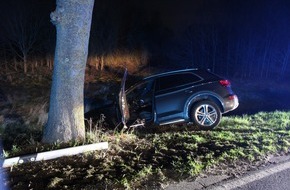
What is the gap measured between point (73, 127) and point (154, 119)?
263cm

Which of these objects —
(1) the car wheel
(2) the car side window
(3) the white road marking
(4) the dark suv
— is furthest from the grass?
(2) the car side window

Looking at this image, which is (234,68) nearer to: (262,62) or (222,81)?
(262,62)

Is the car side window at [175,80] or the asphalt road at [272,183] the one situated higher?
the car side window at [175,80]

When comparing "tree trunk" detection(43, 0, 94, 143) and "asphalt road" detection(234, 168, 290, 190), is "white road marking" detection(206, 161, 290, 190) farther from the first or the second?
"tree trunk" detection(43, 0, 94, 143)

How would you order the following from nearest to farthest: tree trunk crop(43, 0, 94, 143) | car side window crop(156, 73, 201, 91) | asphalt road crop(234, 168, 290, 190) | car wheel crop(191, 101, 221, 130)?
asphalt road crop(234, 168, 290, 190) → tree trunk crop(43, 0, 94, 143) → car wheel crop(191, 101, 221, 130) → car side window crop(156, 73, 201, 91)

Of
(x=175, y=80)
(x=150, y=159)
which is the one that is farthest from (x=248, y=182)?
(x=175, y=80)

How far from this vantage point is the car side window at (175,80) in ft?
23.5

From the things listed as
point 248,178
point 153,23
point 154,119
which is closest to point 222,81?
point 154,119

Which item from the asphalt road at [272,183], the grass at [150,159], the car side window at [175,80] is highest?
the car side window at [175,80]

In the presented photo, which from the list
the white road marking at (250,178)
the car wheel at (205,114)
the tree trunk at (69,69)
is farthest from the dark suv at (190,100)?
the white road marking at (250,178)

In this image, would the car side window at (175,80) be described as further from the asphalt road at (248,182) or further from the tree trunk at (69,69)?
the asphalt road at (248,182)

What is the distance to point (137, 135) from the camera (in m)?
5.80

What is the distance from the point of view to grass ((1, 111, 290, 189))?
3.61 meters

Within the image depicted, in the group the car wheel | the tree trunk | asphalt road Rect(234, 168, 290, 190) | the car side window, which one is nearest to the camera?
asphalt road Rect(234, 168, 290, 190)
